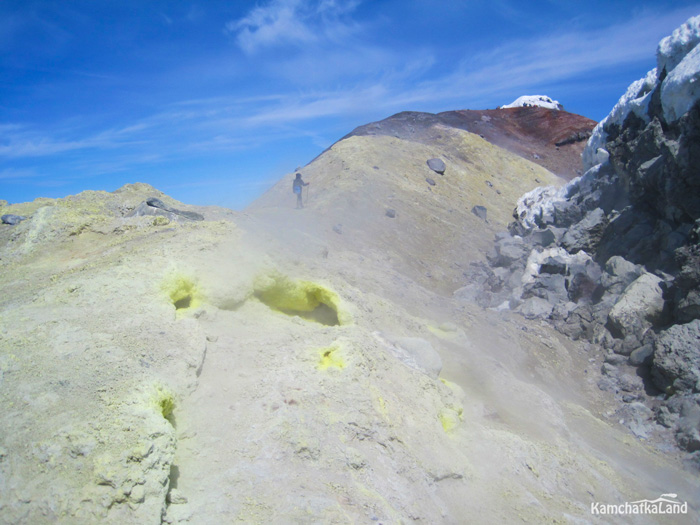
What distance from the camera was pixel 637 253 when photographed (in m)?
10.4

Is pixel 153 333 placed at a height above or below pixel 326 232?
below

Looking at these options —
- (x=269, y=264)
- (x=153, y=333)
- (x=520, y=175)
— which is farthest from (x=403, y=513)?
(x=520, y=175)

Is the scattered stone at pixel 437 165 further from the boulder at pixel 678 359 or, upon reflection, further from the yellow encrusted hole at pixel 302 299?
the yellow encrusted hole at pixel 302 299

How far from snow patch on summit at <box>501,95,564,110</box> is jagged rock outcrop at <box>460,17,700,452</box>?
2061cm

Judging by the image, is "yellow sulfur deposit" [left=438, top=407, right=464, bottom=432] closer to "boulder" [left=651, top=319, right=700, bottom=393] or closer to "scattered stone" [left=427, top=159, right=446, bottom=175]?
"boulder" [left=651, top=319, right=700, bottom=393]

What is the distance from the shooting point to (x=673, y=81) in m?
9.16

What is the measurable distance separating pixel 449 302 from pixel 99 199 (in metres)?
7.83

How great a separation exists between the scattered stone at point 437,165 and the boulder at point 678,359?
12653mm

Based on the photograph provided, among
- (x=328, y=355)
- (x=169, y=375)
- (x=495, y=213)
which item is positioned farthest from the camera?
(x=495, y=213)

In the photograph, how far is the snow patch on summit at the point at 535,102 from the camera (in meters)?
32.4

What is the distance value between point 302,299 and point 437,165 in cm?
1482

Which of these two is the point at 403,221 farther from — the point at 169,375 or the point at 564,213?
the point at 169,375

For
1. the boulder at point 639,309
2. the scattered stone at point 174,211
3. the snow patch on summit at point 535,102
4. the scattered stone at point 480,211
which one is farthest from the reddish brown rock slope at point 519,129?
the scattered stone at point 174,211

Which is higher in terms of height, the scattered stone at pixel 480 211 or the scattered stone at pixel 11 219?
the scattered stone at pixel 480 211
